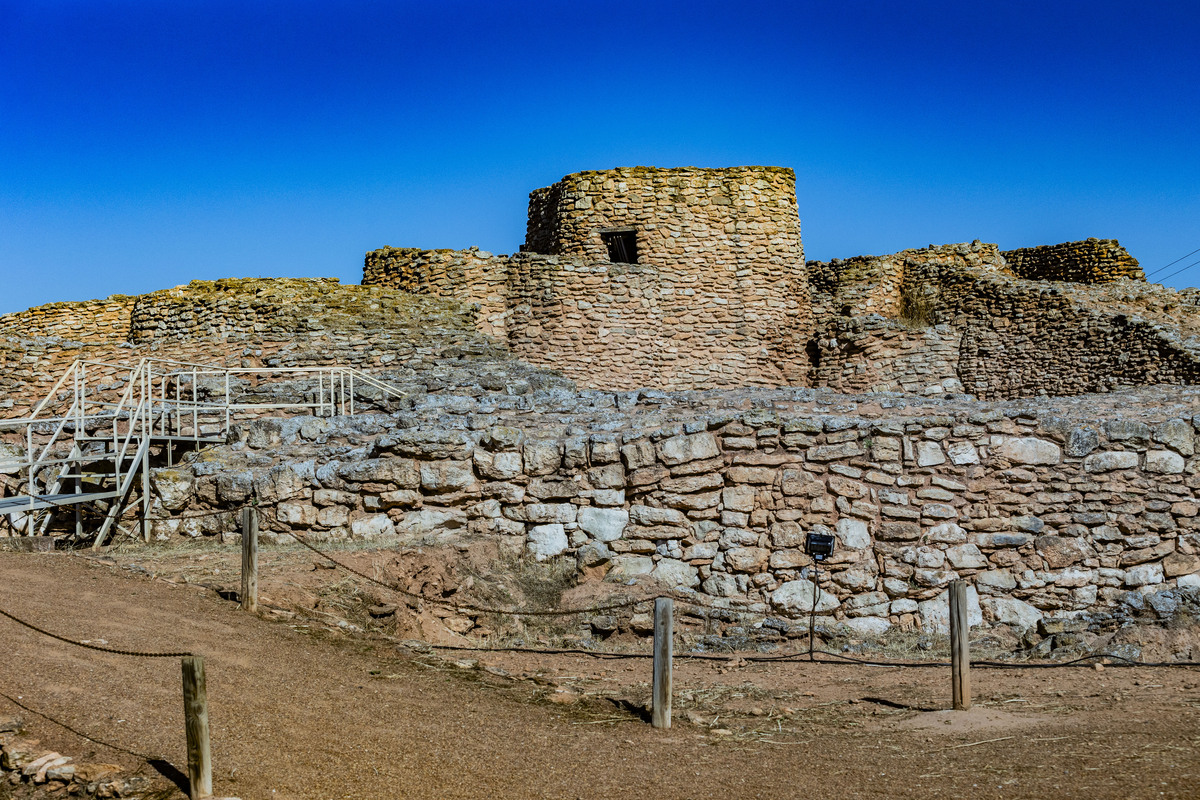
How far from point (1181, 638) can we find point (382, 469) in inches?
336

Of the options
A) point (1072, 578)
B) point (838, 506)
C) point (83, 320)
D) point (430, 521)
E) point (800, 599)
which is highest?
point (83, 320)

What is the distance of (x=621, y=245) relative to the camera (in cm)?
2392

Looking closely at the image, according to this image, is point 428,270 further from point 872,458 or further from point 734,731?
point 734,731

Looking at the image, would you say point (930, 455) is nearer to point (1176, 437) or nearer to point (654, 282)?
point (1176, 437)

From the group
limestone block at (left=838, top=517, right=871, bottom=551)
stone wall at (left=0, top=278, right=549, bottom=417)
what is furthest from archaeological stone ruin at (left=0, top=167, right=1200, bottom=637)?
stone wall at (left=0, top=278, right=549, bottom=417)

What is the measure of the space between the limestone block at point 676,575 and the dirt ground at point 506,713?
3.39 feet

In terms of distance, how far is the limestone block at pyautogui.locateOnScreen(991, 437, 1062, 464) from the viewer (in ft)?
34.7

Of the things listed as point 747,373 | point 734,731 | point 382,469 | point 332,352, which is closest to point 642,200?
point 747,373

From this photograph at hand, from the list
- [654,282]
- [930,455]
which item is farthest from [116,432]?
[654,282]

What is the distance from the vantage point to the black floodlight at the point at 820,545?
32.9 feet

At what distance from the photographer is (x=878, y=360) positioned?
2183 centimetres

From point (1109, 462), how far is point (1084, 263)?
18824mm

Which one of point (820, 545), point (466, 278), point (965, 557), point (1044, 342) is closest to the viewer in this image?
point (820, 545)

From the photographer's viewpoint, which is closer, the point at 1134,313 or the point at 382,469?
the point at 382,469
